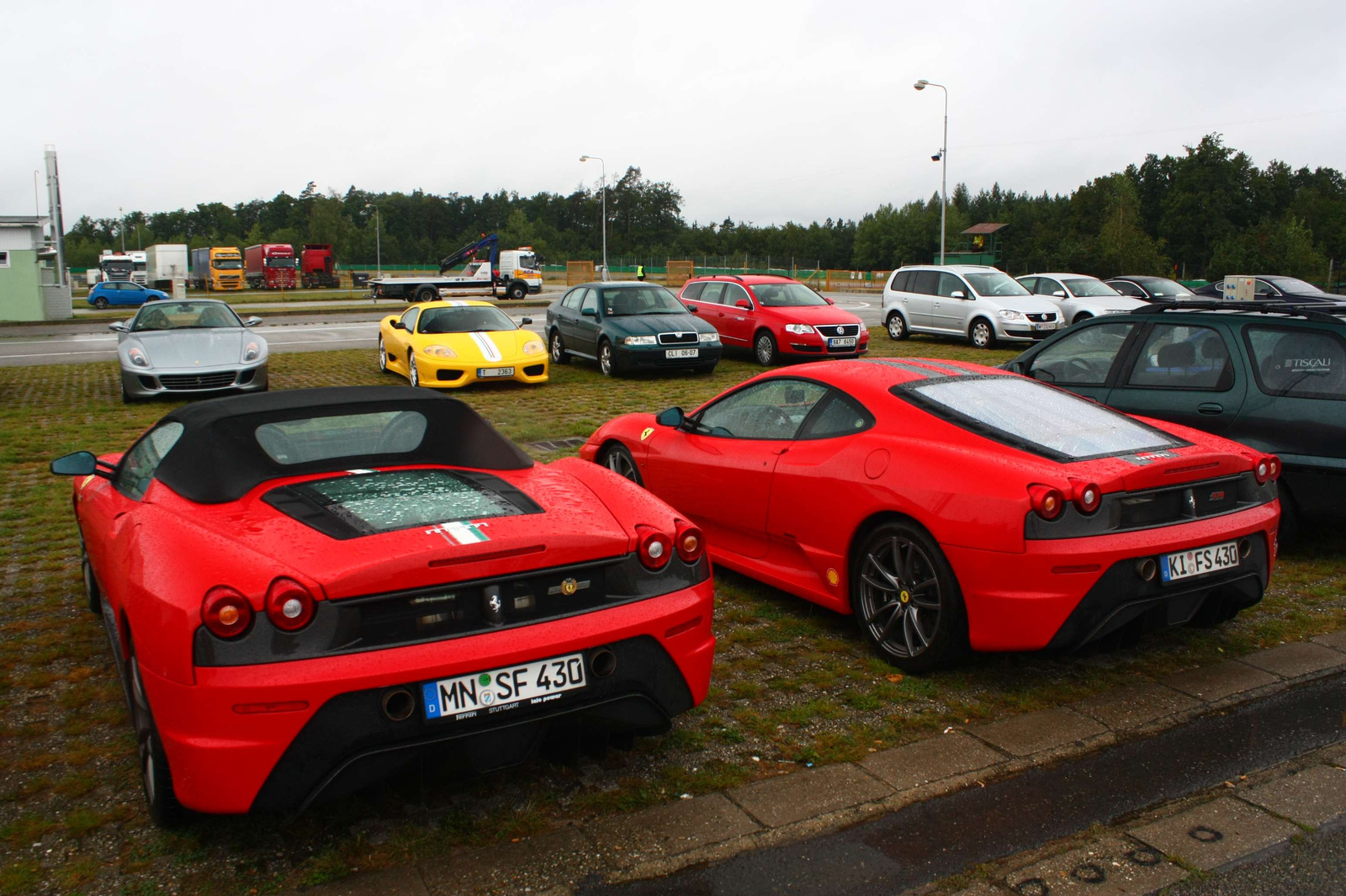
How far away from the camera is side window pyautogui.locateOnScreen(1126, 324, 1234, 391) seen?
242 inches

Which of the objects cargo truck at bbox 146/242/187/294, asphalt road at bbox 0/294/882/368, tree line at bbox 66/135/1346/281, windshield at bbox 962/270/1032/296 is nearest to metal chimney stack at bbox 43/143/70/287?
asphalt road at bbox 0/294/882/368

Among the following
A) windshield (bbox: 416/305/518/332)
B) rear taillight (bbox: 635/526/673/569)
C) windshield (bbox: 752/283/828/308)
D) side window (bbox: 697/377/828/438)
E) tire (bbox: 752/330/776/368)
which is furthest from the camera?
windshield (bbox: 752/283/828/308)

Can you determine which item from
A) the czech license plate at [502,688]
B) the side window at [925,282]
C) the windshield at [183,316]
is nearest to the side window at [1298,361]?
the czech license plate at [502,688]

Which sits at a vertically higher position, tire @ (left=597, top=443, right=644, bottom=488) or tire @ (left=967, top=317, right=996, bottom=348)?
tire @ (left=967, top=317, right=996, bottom=348)

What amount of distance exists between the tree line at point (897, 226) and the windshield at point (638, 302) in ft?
191

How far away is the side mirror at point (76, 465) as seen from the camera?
4.02m

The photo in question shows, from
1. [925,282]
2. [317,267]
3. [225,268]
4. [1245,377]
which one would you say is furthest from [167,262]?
[1245,377]

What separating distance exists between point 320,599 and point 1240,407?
547cm

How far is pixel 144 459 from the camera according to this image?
390cm

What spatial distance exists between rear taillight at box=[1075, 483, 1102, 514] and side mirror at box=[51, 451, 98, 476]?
3.92 meters

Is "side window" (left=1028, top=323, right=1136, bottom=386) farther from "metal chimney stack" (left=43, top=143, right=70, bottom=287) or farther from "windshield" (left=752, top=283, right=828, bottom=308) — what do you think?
"metal chimney stack" (left=43, top=143, right=70, bottom=287)

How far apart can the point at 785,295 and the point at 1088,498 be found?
1463cm

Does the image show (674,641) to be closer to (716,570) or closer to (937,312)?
(716,570)

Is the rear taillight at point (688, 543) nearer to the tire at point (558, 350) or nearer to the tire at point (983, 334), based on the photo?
the tire at point (558, 350)
